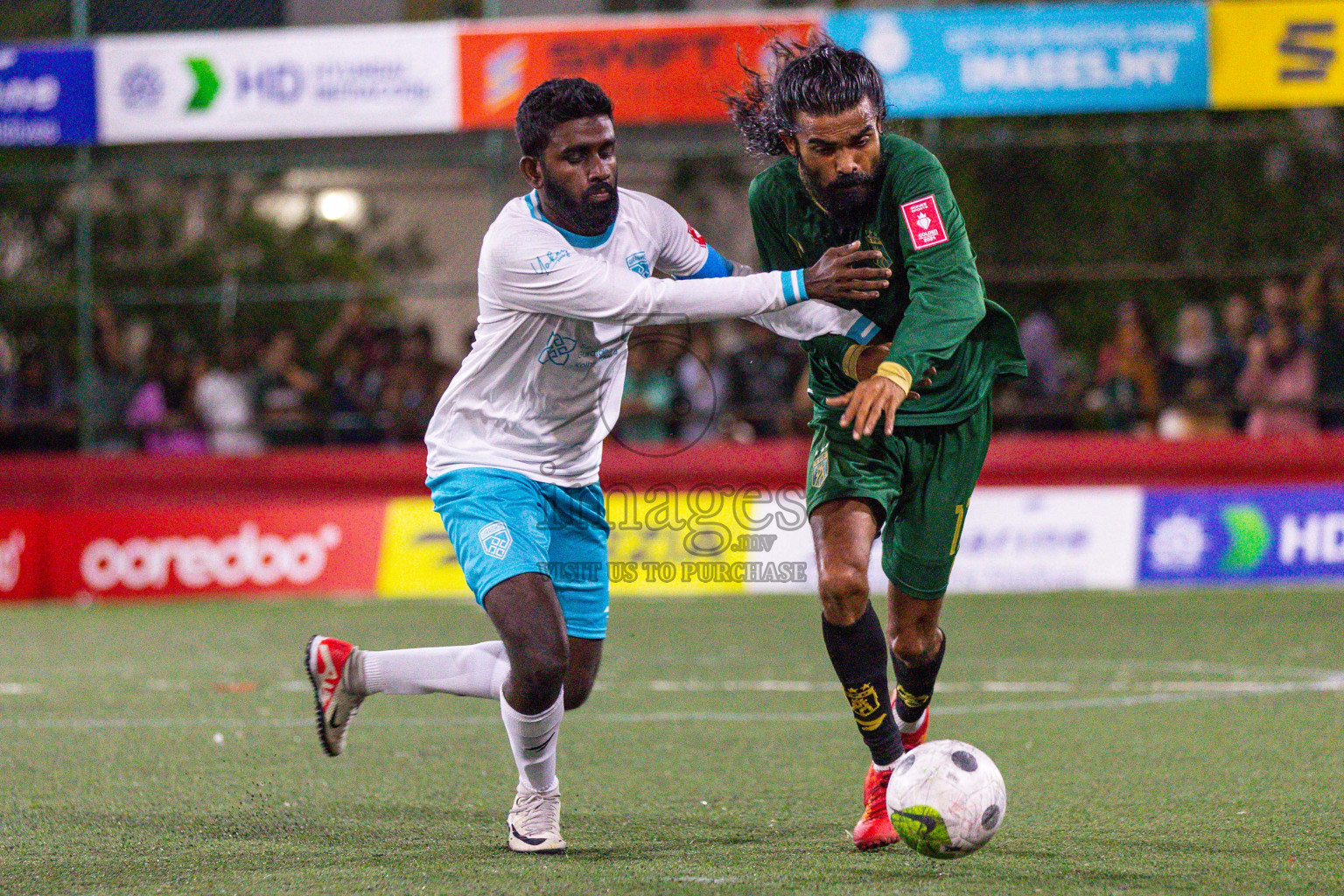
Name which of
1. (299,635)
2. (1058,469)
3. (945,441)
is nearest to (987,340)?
(945,441)

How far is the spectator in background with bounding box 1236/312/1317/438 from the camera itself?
46.6 feet

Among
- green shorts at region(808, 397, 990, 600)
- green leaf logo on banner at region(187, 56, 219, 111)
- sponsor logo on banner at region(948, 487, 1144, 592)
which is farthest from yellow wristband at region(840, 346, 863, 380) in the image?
green leaf logo on banner at region(187, 56, 219, 111)

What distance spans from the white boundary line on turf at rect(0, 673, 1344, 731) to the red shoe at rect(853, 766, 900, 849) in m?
2.54

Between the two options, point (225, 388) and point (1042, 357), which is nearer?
point (1042, 357)

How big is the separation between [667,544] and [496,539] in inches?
307

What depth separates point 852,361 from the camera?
5.19 meters

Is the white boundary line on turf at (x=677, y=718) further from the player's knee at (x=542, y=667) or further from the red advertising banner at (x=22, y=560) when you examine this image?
the red advertising banner at (x=22, y=560)

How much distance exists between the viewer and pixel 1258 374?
14.2 metres

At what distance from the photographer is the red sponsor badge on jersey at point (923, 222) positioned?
4.96m

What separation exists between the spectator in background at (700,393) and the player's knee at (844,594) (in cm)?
901

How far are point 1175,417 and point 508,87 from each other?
6.43 meters

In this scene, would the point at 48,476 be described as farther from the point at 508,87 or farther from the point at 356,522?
the point at 508,87

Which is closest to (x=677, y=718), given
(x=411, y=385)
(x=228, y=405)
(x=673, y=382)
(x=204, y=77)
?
(x=673, y=382)

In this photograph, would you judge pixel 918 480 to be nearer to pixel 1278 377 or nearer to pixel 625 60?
pixel 1278 377
